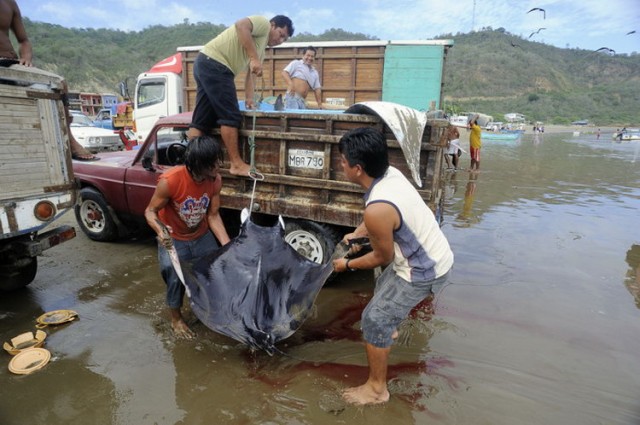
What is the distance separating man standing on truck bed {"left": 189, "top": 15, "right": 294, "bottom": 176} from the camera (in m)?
3.92

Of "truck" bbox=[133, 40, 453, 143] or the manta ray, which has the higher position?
"truck" bbox=[133, 40, 453, 143]

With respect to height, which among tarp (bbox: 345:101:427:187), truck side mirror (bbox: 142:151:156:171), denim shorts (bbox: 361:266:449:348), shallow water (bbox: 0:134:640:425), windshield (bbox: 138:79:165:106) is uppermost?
windshield (bbox: 138:79:165:106)

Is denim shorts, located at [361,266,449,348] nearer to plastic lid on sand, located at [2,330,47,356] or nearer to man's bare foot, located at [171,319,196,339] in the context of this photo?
man's bare foot, located at [171,319,196,339]

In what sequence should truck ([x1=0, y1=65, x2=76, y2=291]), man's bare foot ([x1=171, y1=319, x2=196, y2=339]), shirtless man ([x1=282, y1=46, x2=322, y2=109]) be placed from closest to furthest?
truck ([x1=0, y1=65, x2=76, y2=291]) < man's bare foot ([x1=171, y1=319, x2=196, y2=339]) < shirtless man ([x1=282, y1=46, x2=322, y2=109])

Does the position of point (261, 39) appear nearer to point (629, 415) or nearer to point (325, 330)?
point (325, 330)

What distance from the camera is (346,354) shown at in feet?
9.66

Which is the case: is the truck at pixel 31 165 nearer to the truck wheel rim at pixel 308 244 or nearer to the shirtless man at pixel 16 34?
the shirtless man at pixel 16 34

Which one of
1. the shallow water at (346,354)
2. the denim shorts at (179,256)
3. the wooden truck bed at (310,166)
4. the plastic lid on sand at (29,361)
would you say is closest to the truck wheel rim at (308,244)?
the wooden truck bed at (310,166)

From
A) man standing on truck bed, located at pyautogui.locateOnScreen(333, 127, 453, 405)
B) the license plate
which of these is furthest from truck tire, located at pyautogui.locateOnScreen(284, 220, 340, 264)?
man standing on truck bed, located at pyautogui.locateOnScreen(333, 127, 453, 405)

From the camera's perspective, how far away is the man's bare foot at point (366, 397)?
2387mm

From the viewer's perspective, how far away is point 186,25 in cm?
7988

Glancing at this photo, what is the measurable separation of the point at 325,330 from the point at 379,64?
25.4 feet

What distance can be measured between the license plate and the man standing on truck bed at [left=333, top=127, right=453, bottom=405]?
5.17 ft

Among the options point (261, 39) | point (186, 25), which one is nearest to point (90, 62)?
point (186, 25)
